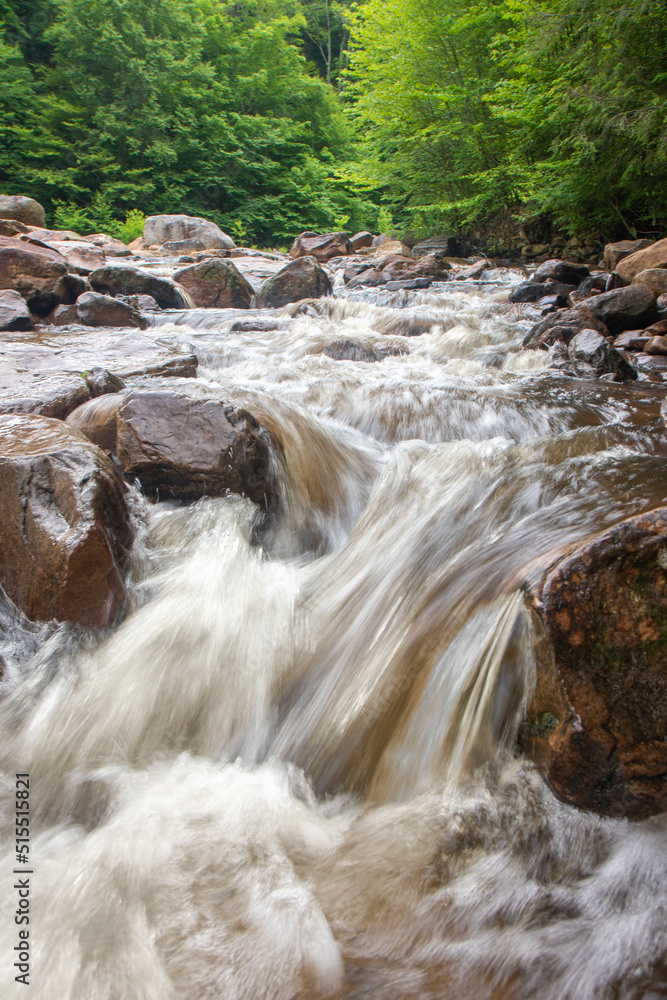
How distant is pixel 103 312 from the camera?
7656mm

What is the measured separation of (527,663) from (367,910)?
794mm

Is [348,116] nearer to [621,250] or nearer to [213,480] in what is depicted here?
[621,250]

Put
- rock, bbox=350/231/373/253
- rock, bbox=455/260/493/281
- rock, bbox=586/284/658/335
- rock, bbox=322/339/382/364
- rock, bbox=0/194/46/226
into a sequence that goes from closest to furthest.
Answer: rock, bbox=586/284/658/335
rock, bbox=322/339/382/364
rock, bbox=455/260/493/281
rock, bbox=0/194/46/226
rock, bbox=350/231/373/253

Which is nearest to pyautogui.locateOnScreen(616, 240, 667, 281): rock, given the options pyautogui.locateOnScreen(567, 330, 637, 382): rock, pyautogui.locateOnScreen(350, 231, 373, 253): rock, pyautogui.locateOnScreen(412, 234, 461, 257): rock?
pyautogui.locateOnScreen(567, 330, 637, 382): rock

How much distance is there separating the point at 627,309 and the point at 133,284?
7672mm

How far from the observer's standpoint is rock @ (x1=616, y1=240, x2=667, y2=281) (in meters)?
7.24

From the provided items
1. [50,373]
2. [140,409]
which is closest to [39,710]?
[140,409]

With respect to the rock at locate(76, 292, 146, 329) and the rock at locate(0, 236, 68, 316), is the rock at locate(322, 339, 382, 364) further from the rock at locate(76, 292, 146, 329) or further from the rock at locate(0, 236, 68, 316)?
the rock at locate(0, 236, 68, 316)

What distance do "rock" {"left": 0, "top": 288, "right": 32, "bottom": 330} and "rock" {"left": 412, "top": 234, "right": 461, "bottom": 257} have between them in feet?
35.8

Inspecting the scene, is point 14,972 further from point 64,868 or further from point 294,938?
point 294,938

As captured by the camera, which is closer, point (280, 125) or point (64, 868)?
point (64, 868)

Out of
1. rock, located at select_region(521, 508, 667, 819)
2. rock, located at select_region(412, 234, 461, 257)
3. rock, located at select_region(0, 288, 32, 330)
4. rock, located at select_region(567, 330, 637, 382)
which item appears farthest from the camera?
rock, located at select_region(412, 234, 461, 257)

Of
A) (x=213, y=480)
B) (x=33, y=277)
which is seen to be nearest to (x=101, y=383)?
(x=213, y=480)

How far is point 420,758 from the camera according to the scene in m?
1.78
